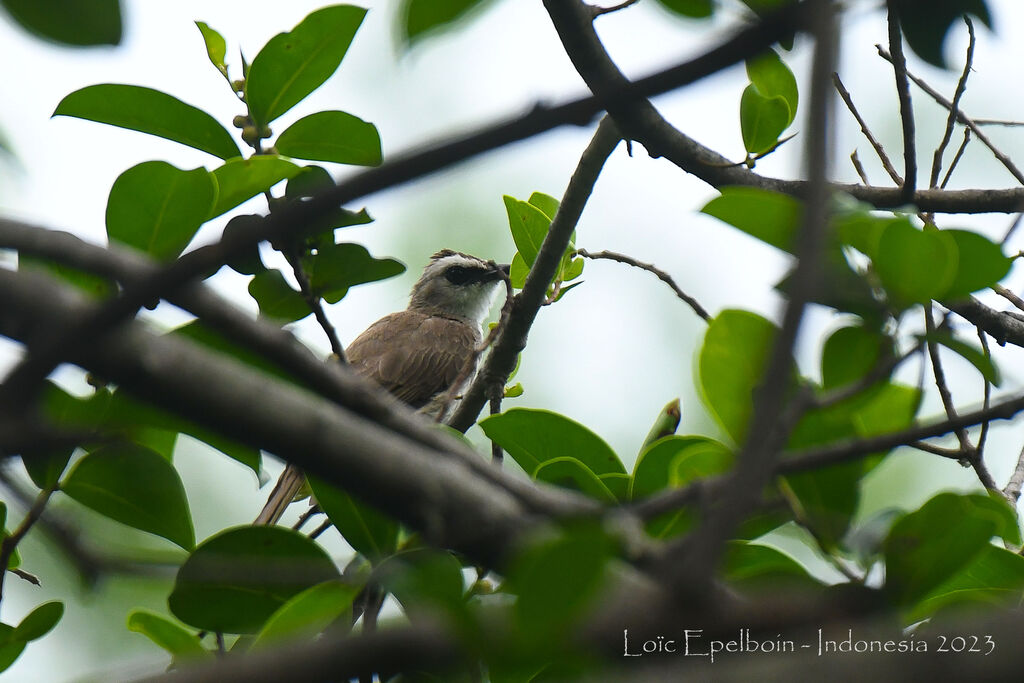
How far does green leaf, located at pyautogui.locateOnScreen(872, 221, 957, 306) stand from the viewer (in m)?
1.64

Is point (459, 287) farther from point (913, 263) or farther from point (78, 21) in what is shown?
point (78, 21)

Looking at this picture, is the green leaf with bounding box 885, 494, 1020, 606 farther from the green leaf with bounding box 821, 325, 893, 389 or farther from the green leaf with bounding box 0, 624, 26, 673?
the green leaf with bounding box 0, 624, 26, 673

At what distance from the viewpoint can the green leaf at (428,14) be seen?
111 centimetres

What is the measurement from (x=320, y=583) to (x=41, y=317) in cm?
79

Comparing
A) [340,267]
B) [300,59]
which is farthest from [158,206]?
[300,59]

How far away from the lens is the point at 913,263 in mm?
1653

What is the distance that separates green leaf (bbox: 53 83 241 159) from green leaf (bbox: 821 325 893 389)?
171 cm

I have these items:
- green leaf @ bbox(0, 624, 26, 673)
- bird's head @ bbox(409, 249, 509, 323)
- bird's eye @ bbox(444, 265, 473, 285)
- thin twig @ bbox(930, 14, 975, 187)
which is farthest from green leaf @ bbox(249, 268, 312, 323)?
bird's eye @ bbox(444, 265, 473, 285)

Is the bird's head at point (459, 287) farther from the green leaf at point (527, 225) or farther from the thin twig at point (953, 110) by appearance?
the thin twig at point (953, 110)

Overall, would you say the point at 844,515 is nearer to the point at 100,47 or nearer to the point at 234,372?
the point at 234,372

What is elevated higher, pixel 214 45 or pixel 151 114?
pixel 214 45

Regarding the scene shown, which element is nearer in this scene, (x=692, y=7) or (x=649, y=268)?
(x=692, y=7)

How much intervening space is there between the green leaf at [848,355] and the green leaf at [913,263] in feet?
0.30

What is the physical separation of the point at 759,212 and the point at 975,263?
1.34 feet
